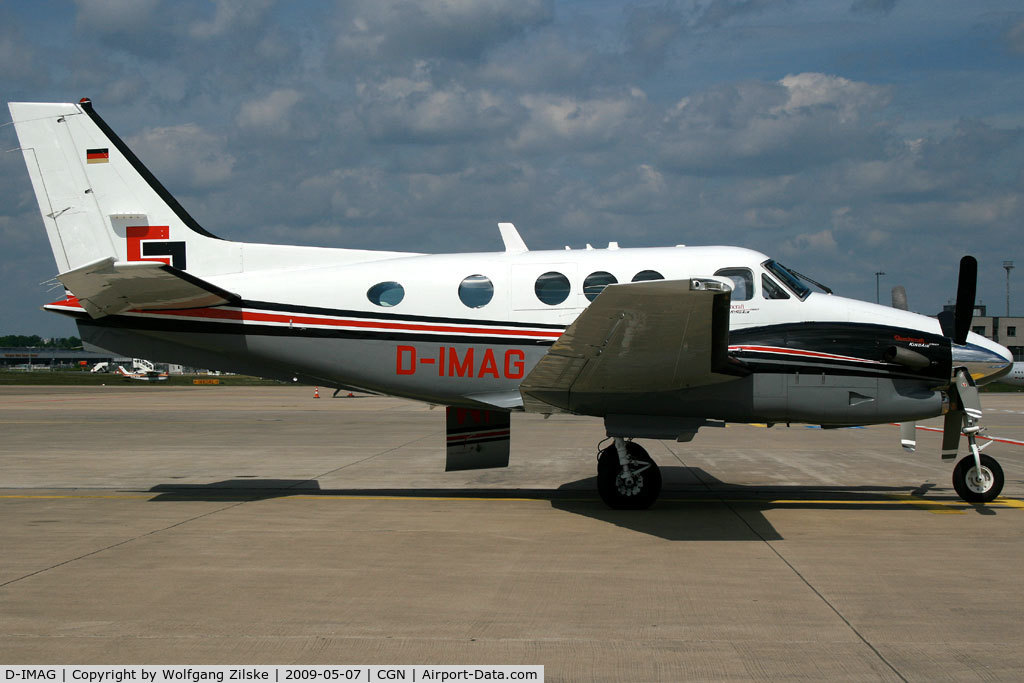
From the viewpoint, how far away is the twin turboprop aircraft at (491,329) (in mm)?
9836

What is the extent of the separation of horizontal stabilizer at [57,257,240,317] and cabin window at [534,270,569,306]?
403 centimetres

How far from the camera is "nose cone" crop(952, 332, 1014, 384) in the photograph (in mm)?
10023

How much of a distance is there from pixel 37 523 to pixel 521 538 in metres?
5.50

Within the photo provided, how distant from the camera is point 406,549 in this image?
8.00 meters

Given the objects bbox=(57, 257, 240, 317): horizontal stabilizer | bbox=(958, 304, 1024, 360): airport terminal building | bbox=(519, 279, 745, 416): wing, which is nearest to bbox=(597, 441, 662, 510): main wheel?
bbox=(519, 279, 745, 416): wing

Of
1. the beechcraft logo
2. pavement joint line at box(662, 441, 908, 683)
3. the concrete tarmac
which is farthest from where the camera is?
the beechcraft logo

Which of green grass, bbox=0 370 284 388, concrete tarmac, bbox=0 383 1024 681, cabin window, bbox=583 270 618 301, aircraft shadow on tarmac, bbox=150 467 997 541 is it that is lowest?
green grass, bbox=0 370 284 388

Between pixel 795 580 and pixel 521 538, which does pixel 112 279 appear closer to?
pixel 521 538

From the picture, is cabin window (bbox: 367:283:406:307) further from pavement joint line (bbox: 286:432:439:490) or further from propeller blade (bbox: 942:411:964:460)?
propeller blade (bbox: 942:411:964:460)

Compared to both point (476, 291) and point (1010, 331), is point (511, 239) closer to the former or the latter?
point (476, 291)

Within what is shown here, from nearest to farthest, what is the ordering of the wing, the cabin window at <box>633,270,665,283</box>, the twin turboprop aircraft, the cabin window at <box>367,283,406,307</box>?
the wing → the twin turboprop aircraft → the cabin window at <box>633,270,665,283</box> → the cabin window at <box>367,283,406,307</box>

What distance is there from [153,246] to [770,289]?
8.35 metres

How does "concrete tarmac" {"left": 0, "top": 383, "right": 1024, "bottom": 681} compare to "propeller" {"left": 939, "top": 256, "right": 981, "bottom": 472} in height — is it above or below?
below

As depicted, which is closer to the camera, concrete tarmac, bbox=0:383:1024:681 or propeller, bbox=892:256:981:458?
concrete tarmac, bbox=0:383:1024:681
